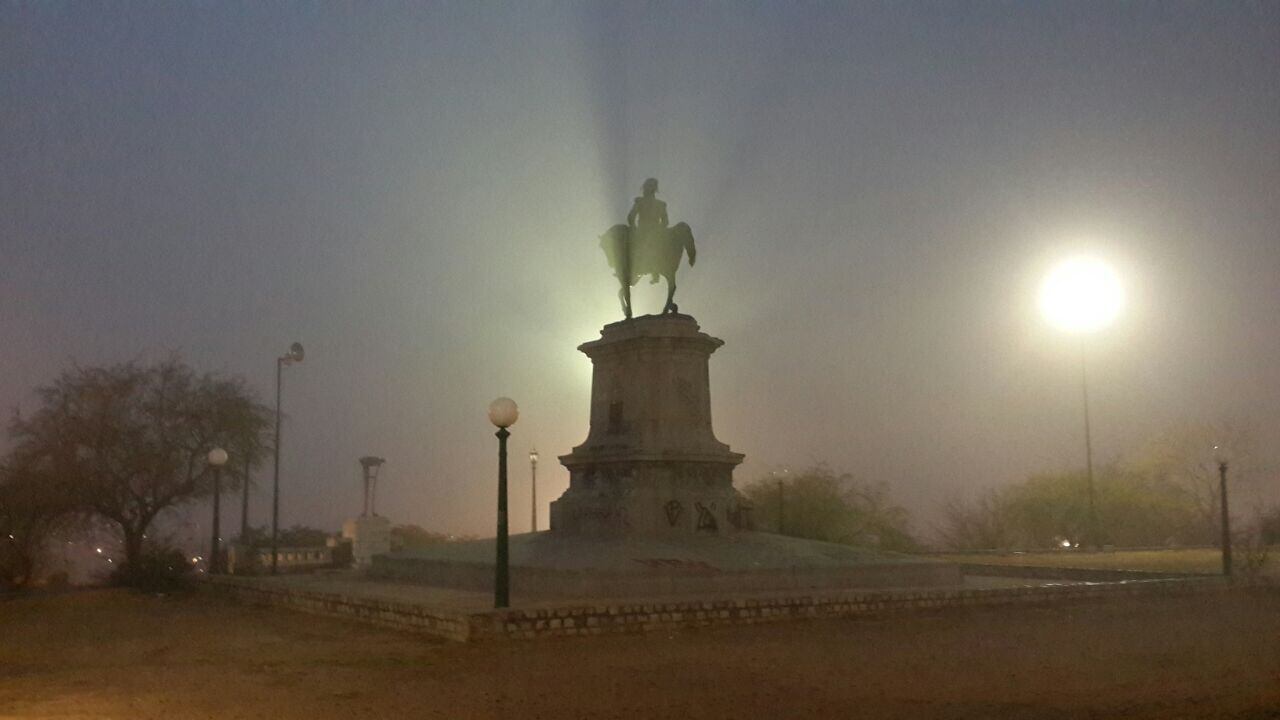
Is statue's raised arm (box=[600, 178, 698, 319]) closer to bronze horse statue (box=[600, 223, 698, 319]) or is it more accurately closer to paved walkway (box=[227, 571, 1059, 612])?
bronze horse statue (box=[600, 223, 698, 319])

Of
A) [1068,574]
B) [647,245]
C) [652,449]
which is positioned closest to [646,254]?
[647,245]

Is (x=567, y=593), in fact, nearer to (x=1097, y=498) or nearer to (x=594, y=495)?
(x=594, y=495)

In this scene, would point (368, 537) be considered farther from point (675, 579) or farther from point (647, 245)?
point (675, 579)

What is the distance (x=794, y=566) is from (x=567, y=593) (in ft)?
12.5

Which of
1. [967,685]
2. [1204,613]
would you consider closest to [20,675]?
[967,685]

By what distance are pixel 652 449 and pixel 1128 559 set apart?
736 inches

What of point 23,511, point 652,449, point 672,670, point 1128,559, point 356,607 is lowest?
point 672,670

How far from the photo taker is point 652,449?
19.2 meters

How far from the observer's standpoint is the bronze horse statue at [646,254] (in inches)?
845

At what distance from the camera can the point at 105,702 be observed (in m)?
8.91

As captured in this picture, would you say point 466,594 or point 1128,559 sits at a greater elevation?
point 466,594

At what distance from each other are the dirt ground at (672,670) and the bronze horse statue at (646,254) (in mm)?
9044

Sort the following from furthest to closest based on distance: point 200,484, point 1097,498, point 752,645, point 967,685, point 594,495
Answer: point 1097,498 < point 200,484 < point 594,495 < point 752,645 < point 967,685

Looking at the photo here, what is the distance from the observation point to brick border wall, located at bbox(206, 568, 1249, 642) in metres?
12.5
